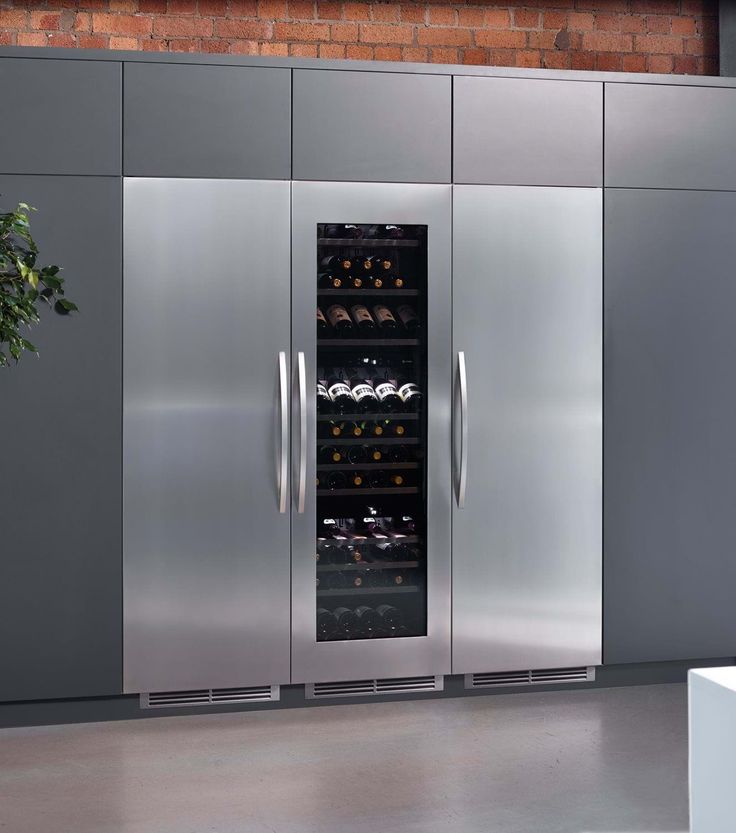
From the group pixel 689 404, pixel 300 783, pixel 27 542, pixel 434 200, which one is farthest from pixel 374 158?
pixel 300 783

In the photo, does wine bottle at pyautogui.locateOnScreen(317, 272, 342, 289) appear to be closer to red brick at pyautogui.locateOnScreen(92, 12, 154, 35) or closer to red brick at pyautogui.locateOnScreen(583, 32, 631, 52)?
red brick at pyautogui.locateOnScreen(92, 12, 154, 35)

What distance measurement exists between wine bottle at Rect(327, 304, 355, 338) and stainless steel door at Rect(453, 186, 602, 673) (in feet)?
1.34

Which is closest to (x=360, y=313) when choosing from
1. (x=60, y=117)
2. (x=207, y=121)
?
(x=207, y=121)

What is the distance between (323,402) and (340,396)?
68 millimetres

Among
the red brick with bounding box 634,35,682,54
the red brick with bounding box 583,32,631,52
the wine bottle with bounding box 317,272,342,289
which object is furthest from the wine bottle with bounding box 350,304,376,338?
the red brick with bounding box 634,35,682,54

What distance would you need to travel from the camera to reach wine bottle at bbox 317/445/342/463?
3932 mm

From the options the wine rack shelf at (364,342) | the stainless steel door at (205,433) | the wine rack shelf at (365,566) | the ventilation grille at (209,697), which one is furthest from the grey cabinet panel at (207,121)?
the ventilation grille at (209,697)

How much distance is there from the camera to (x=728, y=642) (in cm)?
425

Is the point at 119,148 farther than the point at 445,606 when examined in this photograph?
No

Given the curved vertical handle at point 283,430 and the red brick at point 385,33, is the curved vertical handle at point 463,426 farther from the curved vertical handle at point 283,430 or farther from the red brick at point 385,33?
the red brick at point 385,33

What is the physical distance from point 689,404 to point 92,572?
241 centimetres

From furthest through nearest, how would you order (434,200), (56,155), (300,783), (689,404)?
(689,404), (434,200), (56,155), (300,783)

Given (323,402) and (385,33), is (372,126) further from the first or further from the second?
(323,402)

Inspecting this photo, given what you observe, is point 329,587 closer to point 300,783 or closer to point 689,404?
point 300,783
